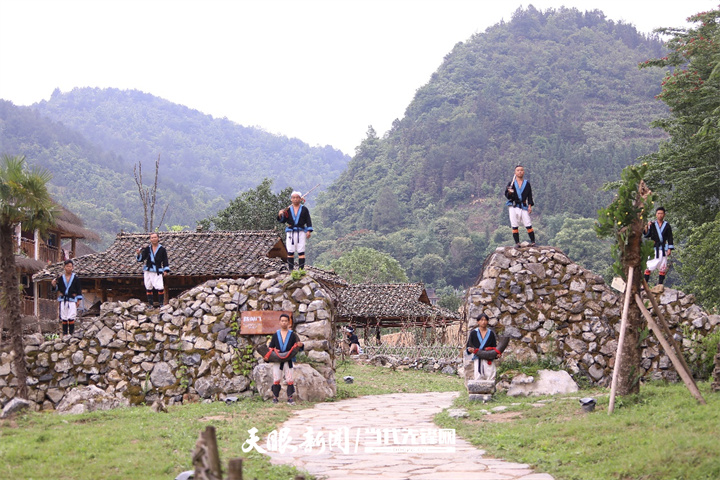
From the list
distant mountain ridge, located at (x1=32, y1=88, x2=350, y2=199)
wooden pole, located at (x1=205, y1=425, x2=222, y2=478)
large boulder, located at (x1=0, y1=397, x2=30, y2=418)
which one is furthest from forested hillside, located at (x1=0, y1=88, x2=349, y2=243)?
wooden pole, located at (x1=205, y1=425, x2=222, y2=478)

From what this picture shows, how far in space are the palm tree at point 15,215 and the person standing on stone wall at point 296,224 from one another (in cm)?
438

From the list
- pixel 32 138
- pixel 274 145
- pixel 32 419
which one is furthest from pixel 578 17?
pixel 32 419

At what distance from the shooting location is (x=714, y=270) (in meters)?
21.5

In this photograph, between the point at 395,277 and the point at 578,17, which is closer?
the point at 395,277

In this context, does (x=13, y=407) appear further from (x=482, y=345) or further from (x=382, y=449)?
(x=482, y=345)

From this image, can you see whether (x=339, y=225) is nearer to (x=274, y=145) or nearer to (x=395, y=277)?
(x=395, y=277)

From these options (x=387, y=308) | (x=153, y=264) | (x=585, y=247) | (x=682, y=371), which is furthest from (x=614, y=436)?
(x=585, y=247)

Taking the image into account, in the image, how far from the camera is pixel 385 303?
119 feet

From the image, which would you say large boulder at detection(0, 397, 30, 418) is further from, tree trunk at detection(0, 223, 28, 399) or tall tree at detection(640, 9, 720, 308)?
tall tree at detection(640, 9, 720, 308)

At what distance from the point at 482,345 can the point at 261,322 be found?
4.40m

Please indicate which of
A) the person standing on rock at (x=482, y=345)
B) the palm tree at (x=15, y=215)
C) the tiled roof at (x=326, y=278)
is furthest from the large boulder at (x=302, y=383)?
the tiled roof at (x=326, y=278)

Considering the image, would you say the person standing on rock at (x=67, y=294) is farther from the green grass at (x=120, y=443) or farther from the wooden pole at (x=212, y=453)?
the wooden pole at (x=212, y=453)

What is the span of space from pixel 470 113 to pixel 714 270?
374 feet

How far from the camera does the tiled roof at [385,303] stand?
116 ft
